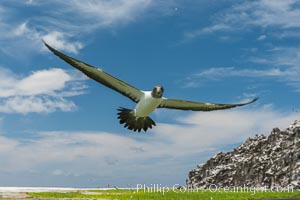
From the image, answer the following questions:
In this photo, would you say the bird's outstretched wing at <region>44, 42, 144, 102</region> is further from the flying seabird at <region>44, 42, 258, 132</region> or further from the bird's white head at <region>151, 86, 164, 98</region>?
the bird's white head at <region>151, 86, 164, 98</region>

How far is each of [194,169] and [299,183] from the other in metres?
16.3

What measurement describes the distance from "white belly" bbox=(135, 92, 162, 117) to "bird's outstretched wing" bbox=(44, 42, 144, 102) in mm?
461

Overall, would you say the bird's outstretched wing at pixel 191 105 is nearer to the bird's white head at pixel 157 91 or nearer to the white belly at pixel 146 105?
the white belly at pixel 146 105

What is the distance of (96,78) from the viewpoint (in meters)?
13.4

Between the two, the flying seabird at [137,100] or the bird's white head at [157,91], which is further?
the flying seabird at [137,100]

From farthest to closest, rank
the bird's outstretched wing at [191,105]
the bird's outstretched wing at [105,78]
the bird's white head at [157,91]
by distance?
the bird's outstretched wing at [191,105], the bird's outstretched wing at [105,78], the bird's white head at [157,91]

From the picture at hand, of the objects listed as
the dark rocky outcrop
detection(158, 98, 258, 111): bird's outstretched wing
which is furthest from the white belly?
the dark rocky outcrop

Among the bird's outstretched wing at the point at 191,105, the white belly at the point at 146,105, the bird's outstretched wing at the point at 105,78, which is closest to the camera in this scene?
the white belly at the point at 146,105

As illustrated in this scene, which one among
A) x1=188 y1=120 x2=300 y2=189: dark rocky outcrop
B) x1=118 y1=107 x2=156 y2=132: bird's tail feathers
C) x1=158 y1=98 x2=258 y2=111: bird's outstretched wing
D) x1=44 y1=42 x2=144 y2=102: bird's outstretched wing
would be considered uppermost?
x1=188 y1=120 x2=300 y2=189: dark rocky outcrop

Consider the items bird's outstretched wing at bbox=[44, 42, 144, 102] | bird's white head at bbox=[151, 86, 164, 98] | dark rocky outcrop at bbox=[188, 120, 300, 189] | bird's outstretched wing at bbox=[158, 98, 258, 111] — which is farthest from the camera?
dark rocky outcrop at bbox=[188, 120, 300, 189]

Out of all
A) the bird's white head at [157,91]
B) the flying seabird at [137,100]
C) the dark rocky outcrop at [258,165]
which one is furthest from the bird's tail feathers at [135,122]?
the dark rocky outcrop at [258,165]

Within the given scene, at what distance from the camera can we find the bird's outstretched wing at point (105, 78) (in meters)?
12.8

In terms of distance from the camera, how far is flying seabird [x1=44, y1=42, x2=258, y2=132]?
486 inches

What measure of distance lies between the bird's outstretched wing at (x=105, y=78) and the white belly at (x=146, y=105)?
0.46 metres
